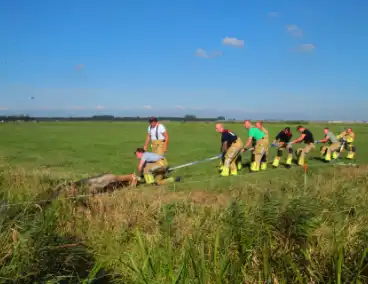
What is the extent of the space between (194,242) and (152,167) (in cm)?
552

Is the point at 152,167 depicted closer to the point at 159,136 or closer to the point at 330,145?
the point at 159,136

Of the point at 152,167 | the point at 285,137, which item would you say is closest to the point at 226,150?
the point at 152,167

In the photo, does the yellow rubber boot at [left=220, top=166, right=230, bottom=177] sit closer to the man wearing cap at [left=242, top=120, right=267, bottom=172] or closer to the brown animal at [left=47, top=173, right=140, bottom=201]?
the man wearing cap at [left=242, top=120, right=267, bottom=172]

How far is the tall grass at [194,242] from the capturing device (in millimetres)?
4332

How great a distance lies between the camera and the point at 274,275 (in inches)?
178

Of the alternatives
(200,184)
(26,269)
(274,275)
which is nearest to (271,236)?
(274,275)

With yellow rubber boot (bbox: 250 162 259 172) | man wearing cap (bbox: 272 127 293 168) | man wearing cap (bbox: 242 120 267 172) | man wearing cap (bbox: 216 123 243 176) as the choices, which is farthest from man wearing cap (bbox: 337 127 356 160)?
man wearing cap (bbox: 216 123 243 176)

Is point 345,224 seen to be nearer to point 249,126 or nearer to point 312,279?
point 312,279

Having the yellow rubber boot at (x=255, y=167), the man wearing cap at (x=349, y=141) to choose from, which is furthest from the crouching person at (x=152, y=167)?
the man wearing cap at (x=349, y=141)

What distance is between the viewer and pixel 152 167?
10492 millimetres

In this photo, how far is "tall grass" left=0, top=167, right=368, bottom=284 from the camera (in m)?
4.33

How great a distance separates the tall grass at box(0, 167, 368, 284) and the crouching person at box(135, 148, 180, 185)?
374cm

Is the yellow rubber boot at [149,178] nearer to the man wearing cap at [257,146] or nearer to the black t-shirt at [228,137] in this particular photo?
the black t-shirt at [228,137]

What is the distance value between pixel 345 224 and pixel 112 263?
11.5 feet
